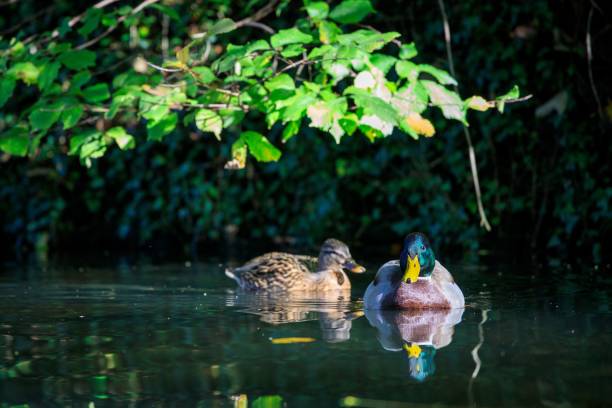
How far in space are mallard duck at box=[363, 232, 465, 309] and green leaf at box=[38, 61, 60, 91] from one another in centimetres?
229

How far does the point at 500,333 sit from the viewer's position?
221 inches

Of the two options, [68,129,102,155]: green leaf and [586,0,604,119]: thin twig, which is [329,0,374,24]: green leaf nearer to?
[68,129,102,155]: green leaf

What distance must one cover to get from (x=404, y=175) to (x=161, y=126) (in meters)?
5.35

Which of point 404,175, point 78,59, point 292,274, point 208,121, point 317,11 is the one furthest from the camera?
point 404,175

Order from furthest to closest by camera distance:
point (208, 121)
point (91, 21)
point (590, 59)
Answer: point (590, 59)
point (91, 21)
point (208, 121)

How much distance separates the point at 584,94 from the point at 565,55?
49cm

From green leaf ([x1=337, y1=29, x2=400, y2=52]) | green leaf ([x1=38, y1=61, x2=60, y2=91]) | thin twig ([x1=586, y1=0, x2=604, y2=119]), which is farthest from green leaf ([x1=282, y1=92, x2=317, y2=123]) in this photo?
thin twig ([x1=586, y1=0, x2=604, y2=119])

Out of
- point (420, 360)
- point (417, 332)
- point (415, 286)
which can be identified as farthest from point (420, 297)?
point (420, 360)

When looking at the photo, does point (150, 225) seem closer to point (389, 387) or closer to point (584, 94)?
point (584, 94)

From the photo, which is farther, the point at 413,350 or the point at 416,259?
the point at 416,259

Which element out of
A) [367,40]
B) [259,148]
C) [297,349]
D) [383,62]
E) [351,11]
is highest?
[351,11]

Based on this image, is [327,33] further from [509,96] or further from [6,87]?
[6,87]

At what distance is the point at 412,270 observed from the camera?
22.5 feet

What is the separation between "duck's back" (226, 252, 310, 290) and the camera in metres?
8.48
